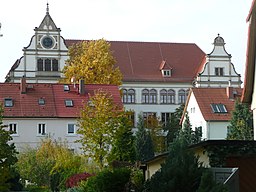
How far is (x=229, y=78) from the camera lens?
275ft

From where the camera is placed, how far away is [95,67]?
6388cm

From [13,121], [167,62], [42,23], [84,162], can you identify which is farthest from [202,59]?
[84,162]

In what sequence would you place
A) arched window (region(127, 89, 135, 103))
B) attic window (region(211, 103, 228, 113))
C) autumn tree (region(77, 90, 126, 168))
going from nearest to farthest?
autumn tree (region(77, 90, 126, 168))
attic window (region(211, 103, 228, 113))
arched window (region(127, 89, 135, 103))

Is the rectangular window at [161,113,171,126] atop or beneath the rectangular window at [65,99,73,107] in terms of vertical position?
beneath

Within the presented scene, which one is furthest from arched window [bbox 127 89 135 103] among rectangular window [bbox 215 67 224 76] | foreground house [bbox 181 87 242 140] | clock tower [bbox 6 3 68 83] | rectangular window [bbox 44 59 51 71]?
foreground house [bbox 181 87 242 140]

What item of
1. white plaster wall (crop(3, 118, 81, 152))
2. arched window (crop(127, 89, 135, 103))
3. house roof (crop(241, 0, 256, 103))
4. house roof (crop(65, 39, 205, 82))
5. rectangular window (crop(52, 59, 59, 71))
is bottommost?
white plaster wall (crop(3, 118, 81, 152))

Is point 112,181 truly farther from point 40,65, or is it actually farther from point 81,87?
point 40,65

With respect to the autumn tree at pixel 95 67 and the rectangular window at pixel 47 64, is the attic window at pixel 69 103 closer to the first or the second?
the autumn tree at pixel 95 67

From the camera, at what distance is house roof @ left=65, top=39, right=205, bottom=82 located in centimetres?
8731

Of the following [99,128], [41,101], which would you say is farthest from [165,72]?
[99,128]

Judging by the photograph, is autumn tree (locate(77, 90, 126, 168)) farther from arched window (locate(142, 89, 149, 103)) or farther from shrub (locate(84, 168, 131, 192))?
arched window (locate(142, 89, 149, 103))

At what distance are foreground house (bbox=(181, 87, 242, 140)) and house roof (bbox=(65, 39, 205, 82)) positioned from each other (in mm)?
18883

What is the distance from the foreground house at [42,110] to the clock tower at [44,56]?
1660 cm

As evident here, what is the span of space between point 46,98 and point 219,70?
32099 mm
